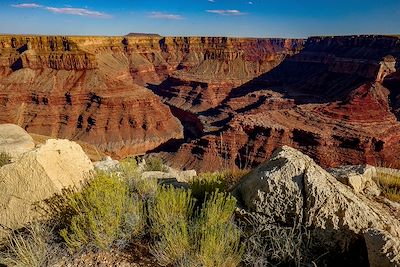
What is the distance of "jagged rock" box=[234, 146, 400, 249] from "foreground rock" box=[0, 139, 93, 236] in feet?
11.1

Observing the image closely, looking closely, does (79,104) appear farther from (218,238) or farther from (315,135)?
(218,238)

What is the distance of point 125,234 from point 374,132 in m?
35.5

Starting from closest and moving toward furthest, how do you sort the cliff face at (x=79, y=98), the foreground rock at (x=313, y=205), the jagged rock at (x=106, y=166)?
1. the foreground rock at (x=313, y=205)
2. the jagged rock at (x=106, y=166)
3. the cliff face at (x=79, y=98)

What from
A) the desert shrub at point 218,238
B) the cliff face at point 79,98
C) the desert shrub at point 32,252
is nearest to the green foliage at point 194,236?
the desert shrub at point 218,238

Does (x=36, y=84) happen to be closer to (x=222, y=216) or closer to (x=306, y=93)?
(x=306, y=93)

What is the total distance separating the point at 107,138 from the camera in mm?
51594

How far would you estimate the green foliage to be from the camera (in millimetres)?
4395

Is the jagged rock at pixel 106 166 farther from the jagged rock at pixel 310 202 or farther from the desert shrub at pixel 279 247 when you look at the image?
the desert shrub at pixel 279 247

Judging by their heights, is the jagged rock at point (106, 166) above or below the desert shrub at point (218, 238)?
below

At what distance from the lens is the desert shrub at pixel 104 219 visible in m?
4.89

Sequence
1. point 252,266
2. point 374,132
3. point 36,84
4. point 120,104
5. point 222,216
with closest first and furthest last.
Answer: point 252,266 < point 222,216 < point 374,132 < point 120,104 < point 36,84

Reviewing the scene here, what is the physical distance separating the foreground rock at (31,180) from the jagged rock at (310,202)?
3.39 m

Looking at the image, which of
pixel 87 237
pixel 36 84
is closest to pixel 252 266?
pixel 87 237

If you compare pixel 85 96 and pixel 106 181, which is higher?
pixel 106 181
